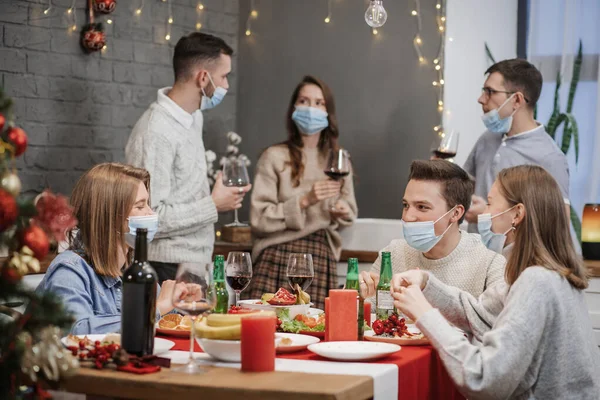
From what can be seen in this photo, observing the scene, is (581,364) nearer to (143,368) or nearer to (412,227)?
(412,227)

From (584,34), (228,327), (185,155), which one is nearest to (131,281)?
(228,327)

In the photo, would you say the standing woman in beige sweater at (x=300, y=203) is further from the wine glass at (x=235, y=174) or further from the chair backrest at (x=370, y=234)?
the wine glass at (x=235, y=174)

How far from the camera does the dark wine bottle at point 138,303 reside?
195cm

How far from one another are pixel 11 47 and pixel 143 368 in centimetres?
267

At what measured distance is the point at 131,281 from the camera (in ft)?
6.41

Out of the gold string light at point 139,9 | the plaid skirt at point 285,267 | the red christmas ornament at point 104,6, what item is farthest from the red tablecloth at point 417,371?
the gold string light at point 139,9

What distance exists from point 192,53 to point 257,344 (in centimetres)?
245

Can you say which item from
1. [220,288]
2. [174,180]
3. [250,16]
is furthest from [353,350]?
[250,16]

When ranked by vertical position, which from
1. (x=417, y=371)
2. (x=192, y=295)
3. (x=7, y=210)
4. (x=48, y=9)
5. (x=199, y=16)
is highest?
(x=199, y=16)

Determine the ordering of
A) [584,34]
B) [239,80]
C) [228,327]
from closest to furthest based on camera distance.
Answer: [228,327] → [584,34] → [239,80]

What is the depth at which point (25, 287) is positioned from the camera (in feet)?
4.67

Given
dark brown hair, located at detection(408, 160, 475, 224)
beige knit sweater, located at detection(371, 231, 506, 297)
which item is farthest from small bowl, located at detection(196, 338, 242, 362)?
dark brown hair, located at detection(408, 160, 475, 224)

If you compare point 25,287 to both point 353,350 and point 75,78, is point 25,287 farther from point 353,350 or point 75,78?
point 75,78

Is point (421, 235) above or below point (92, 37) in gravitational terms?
below
